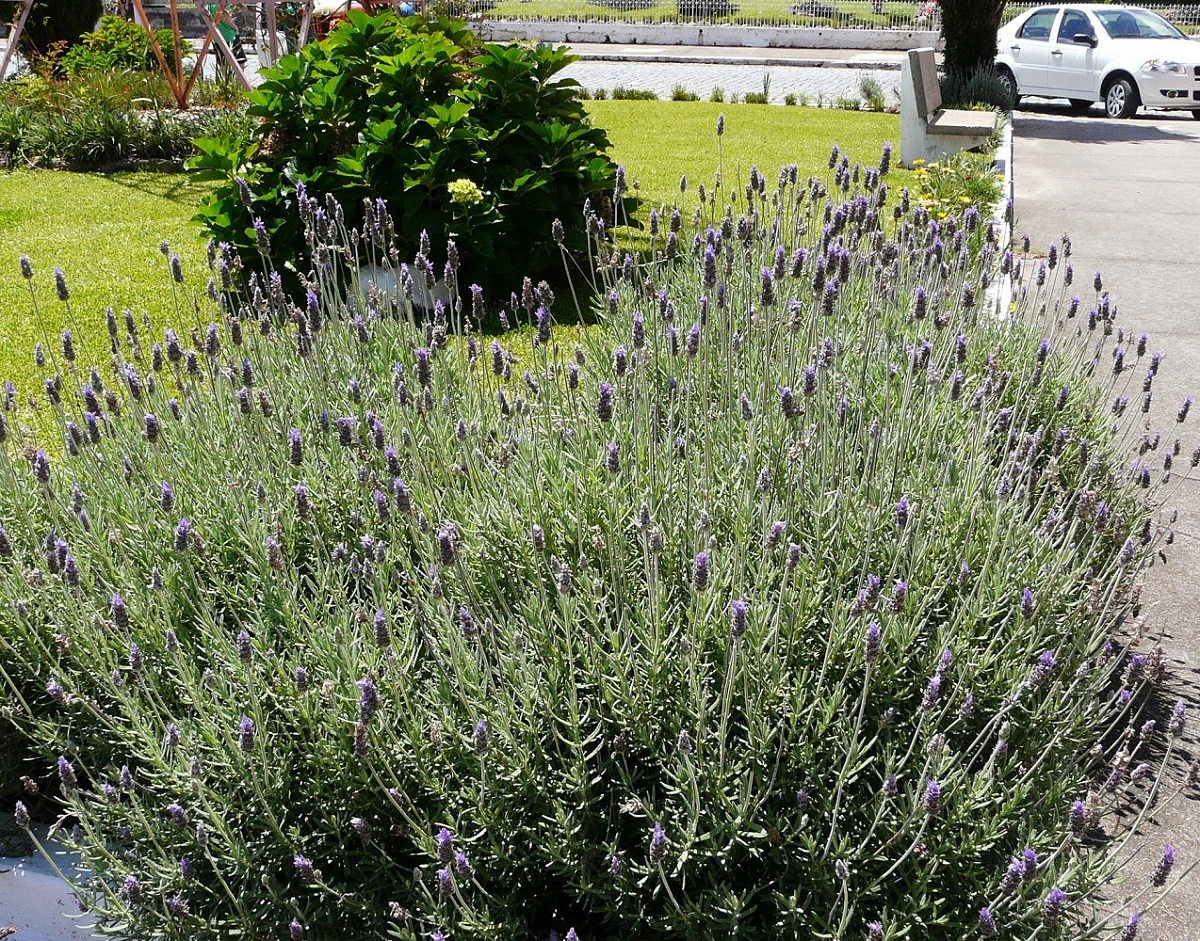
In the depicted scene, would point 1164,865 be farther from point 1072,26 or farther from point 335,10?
point 1072,26

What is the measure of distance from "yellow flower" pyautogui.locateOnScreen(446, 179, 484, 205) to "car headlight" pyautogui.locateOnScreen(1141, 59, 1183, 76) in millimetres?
17935

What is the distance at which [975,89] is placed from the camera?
57.3 feet

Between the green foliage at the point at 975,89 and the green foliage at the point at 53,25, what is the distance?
1361 centimetres

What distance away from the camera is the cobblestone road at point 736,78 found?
21.3 meters

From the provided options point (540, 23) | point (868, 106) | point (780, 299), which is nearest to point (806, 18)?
point (540, 23)

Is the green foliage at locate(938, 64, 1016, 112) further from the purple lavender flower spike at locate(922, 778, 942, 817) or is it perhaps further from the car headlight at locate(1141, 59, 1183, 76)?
the purple lavender flower spike at locate(922, 778, 942, 817)

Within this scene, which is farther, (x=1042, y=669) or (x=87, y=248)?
(x=87, y=248)

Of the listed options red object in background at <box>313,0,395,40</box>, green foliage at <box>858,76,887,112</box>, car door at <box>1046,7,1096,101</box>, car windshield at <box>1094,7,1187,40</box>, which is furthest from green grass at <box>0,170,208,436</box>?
car windshield at <box>1094,7,1187,40</box>

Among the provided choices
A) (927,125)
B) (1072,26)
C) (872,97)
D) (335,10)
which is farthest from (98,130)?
(1072,26)

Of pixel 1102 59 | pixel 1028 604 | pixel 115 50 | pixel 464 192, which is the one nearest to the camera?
pixel 1028 604

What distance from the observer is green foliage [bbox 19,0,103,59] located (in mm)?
17359

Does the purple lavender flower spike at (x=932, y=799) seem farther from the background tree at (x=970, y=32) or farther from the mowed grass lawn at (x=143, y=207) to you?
the background tree at (x=970, y=32)

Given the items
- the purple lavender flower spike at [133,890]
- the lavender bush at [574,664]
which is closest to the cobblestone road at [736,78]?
the lavender bush at [574,664]

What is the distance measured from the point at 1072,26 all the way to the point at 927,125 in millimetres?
10361
